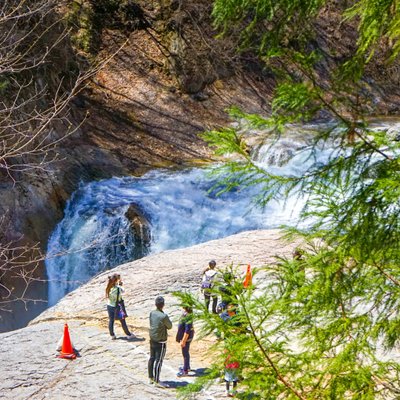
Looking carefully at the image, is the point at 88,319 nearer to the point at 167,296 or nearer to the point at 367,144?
the point at 167,296

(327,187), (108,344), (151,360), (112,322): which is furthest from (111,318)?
(327,187)

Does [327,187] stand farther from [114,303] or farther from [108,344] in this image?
[108,344]

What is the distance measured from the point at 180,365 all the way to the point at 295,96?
257 inches

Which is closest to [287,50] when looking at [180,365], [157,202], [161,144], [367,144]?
[367,144]

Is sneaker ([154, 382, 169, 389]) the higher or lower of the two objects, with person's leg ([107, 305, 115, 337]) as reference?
lower

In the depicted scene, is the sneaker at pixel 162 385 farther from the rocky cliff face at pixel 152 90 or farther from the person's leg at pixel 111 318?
the rocky cliff face at pixel 152 90

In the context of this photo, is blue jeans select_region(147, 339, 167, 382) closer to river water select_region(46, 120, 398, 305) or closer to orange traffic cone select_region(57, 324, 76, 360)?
orange traffic cone select_region(57, 324, 76, 360)

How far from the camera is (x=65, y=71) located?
73.8ft

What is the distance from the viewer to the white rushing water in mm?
17453

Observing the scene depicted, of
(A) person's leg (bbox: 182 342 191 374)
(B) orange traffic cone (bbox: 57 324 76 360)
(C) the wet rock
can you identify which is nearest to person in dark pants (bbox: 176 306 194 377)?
(A) person's leg (bbox: 182 342 191 374)

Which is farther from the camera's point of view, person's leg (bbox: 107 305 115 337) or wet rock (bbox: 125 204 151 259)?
wet rock (bbox: 125 204 151 259)

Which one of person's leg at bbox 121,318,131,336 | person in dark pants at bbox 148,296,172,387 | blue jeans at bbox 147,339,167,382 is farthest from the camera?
person's leg at bbox 121,318,131,336

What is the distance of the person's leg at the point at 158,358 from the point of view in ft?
28.0

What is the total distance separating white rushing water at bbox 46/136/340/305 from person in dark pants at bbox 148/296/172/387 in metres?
8.06
